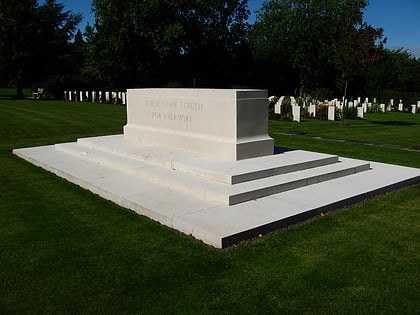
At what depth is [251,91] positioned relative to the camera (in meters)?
7.58

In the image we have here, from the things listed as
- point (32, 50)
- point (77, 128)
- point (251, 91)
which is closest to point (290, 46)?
point (32, 50)

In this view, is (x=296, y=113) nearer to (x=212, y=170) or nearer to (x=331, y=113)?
(x=331, y=113)

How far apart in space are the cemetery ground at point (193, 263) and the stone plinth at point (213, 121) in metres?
2.44

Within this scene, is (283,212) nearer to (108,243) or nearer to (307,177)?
(307,177)

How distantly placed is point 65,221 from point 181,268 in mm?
2120

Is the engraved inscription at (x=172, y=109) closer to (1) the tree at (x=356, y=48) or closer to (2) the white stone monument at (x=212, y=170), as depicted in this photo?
(2) the white stone monument at (x=212, y=170)

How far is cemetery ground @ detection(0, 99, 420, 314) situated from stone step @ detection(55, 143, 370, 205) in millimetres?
997

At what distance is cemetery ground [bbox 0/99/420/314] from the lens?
3.49m

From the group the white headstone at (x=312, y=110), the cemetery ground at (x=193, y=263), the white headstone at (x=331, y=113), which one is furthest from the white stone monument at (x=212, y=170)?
the white headstone at (x=312, y=110)

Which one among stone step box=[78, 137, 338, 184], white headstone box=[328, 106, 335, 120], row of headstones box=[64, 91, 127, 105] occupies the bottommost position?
stone step box=[78, 137, 338, 184]

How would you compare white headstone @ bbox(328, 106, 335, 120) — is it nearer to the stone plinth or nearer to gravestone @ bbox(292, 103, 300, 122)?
gravestone @ bbox(292, 103, 300, 122)

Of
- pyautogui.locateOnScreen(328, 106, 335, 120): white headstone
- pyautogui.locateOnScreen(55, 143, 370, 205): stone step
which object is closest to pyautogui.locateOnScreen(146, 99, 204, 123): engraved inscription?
pyautogui.locateOnScreen(55, 143, 370, 205): stone step

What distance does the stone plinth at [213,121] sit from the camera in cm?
755

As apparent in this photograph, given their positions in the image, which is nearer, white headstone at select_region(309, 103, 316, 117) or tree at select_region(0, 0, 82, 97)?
white headstone at select_region(309, 103, 316, 117)
